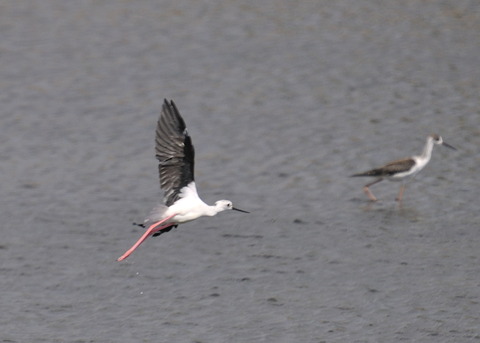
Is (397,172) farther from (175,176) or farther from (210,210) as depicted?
(175,176)

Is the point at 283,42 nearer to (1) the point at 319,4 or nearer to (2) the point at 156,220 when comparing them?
(1) the point at 319,4

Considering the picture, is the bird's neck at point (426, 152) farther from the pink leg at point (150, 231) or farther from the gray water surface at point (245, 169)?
the pink leg at point (150, 231)

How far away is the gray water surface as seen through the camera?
12.0 meters

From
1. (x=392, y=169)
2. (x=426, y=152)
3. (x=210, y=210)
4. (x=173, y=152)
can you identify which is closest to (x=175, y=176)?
(x=173, y=152)

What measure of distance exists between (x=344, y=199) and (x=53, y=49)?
907cm

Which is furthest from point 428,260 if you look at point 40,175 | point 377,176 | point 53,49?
point 53,49

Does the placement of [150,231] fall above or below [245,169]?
above

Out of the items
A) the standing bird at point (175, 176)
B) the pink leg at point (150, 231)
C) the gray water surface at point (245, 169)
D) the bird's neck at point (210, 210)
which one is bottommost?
the gray water surface at point (245, 169)

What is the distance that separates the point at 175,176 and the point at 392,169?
217 inches

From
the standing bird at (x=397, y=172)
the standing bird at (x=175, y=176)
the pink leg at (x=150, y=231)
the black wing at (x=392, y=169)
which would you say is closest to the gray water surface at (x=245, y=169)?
the standing bird at (x=397, y=172)

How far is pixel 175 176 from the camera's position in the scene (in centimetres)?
1119

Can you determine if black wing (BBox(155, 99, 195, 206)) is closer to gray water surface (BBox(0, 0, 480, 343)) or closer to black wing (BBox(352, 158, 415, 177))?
gray water surface (BBox(0, 0, 480, 343))

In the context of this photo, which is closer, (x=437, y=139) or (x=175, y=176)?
(x=175, y=176)

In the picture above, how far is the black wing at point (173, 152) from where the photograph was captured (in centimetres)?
1088
